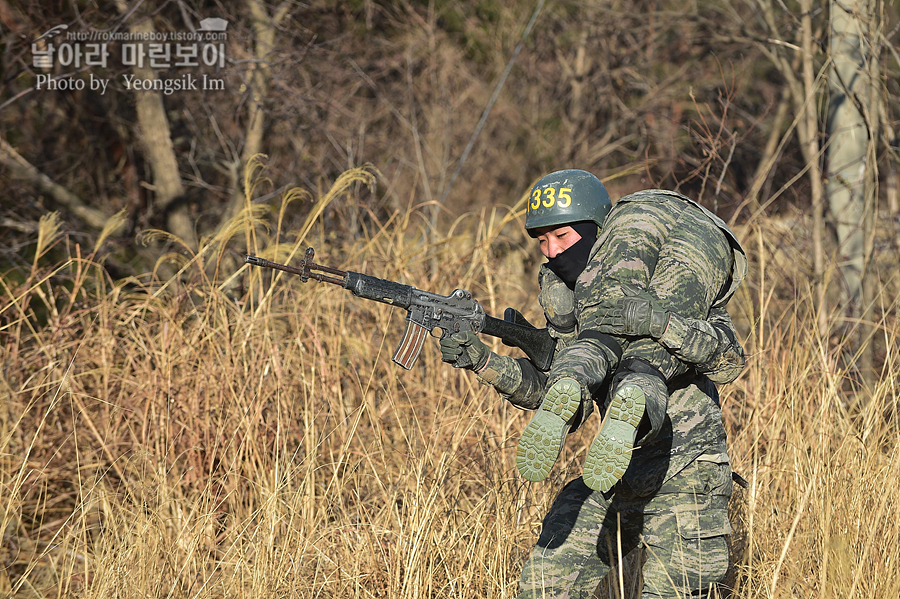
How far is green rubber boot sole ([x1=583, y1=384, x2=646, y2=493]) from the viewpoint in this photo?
210cm

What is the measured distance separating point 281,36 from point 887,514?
6.22m

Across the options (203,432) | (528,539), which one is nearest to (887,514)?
(528,539)

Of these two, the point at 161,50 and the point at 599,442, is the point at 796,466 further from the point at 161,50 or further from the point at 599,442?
the point at 161,50

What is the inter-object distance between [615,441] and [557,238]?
2.97 ft

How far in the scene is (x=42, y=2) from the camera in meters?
6.74

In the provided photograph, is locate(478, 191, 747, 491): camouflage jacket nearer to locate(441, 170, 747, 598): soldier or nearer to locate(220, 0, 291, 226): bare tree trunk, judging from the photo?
locate(441, 170, 747, 598): soldier

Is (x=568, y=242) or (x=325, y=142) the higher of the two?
(x=568, y=242)

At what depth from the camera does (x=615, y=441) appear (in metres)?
2.11

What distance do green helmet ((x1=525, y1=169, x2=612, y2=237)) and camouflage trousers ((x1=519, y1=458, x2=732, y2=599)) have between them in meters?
0.88

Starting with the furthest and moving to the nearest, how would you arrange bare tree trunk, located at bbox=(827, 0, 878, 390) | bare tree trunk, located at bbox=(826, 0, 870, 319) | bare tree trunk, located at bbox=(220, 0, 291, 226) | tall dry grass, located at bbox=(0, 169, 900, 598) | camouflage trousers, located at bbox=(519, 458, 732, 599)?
bare tree trunk, located at bbox=(220, 0, 291, 226)
bare tree trunk, located at bbox=(826, 0, 870, 319)
bare tree trunk, located at bbox=(827, 0, 878, 390)
tall dry grass, located at bbox=(0, 169, 900, 598)
camouflage trousers, located at bbox=(519, 458, 732, 599)

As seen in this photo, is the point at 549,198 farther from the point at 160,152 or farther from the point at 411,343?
the point at 160,152

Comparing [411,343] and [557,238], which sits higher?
[557,238]

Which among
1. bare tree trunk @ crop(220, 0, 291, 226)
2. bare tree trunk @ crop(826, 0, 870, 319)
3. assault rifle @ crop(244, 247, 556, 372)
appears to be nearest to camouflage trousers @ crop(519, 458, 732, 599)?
assault rifle @ crop(244, 247, 556, 372)

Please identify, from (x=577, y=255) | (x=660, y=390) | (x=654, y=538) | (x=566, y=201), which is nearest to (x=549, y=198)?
(x=566, y=201)
